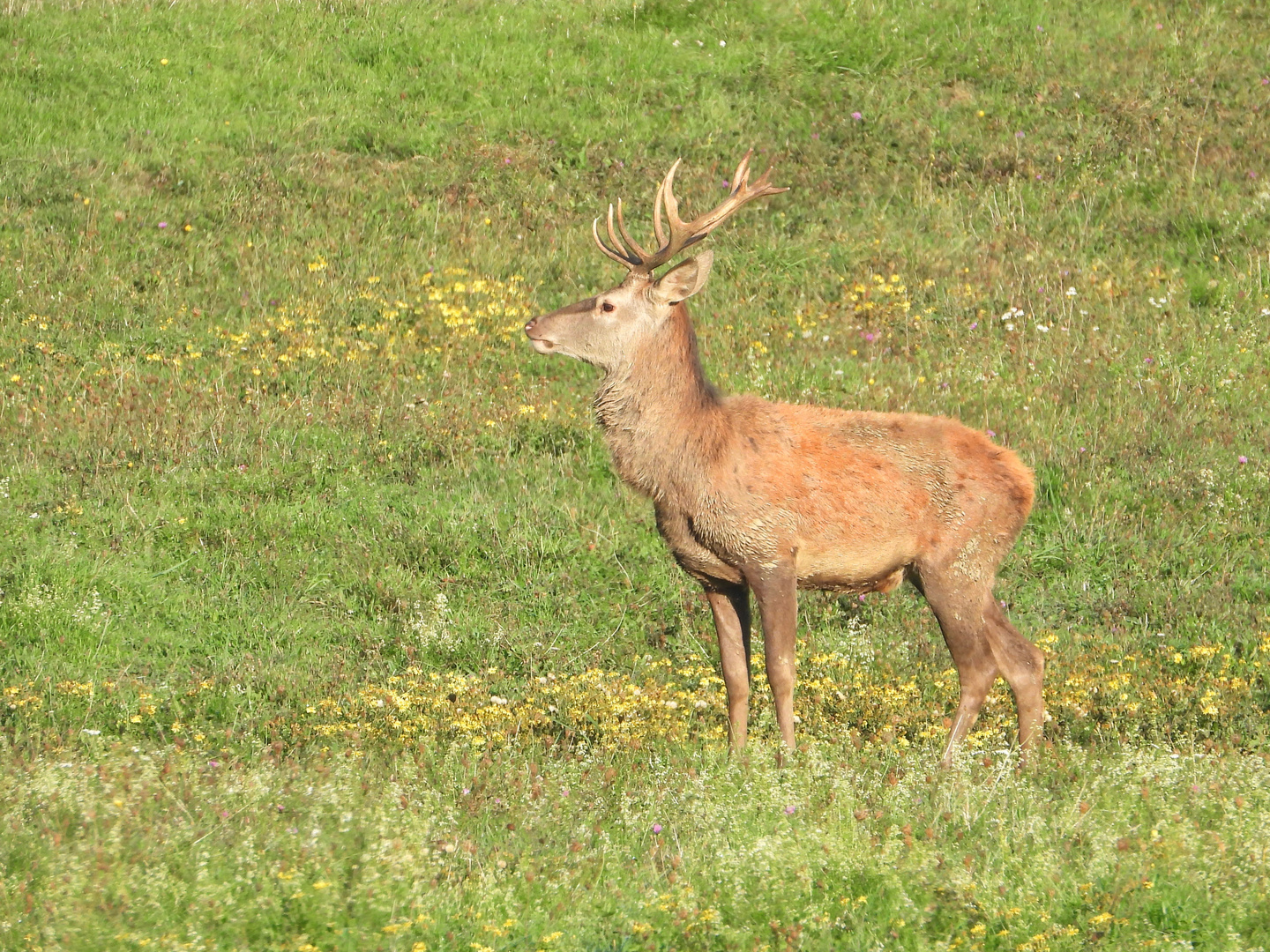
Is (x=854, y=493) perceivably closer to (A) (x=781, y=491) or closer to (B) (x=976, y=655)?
(A) (x=781, y=491)

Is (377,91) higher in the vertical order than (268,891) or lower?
higher

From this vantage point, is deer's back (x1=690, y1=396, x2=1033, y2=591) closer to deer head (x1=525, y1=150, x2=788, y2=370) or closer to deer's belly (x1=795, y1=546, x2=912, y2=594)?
deer's belly (x1=795, y1=546, x2=912, y2=594)

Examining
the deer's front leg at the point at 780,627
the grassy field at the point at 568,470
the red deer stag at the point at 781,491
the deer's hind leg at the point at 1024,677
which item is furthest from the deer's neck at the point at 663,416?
the deer's hind leg at the point at 1024,677

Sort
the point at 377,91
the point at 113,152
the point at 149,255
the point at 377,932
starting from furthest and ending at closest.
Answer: the point at 377,91
the point at 113,152
the point at 149,255
the point at 377,932

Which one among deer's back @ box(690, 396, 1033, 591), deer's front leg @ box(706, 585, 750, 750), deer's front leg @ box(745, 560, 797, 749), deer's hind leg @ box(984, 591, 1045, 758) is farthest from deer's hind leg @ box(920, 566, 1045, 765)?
deer's front leg @ box(706, 585, 750, 750)

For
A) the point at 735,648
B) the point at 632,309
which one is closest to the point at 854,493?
the point at 735,648

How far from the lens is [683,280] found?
23.1ft

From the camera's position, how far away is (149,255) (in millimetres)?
13008

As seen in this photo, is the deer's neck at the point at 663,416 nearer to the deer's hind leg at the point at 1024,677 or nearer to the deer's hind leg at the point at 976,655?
the deer's hind leg at the point at 976,655

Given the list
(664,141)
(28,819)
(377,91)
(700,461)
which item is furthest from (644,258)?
(377,91)

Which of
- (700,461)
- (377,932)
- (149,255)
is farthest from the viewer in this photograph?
(149,255)

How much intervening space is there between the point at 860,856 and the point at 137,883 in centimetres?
204

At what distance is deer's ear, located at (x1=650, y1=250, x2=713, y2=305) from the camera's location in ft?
22.9

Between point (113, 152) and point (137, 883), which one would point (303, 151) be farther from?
point (137, 883)
